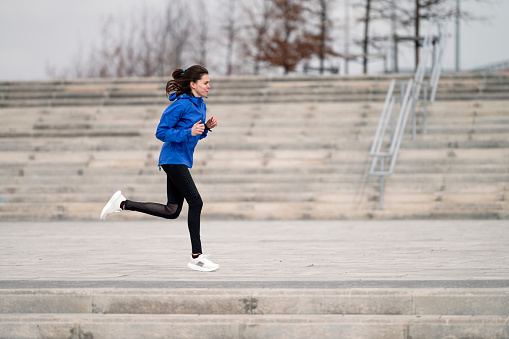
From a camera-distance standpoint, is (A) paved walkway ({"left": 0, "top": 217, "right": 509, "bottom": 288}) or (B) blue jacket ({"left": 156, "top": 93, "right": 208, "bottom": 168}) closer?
(A) paved walkway ({"left": 0, "top": 217, "right": 509, "bottom": 288})

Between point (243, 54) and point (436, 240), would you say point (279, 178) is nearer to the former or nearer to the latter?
point (436, 240)

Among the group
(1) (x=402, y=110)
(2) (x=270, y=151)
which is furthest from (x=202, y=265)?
(2) (x=270, y=151)

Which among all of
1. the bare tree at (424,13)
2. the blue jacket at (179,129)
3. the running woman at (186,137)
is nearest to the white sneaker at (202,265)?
the running woman at (186,137)

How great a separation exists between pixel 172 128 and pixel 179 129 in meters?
0.06

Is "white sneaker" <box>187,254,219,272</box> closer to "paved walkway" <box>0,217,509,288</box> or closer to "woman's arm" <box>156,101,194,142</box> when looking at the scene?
"paved walkway" <box>0,217,509,288</box>

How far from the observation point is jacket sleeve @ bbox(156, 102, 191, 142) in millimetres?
6211

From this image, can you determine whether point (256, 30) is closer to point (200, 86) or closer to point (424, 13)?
point (424, 13)

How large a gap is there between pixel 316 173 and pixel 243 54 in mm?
21254

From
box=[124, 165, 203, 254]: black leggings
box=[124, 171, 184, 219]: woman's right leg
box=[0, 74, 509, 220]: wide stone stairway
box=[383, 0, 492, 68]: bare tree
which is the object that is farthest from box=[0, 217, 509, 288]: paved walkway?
box=[383, 0, 492, 68]: bare tree

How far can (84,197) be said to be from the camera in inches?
520

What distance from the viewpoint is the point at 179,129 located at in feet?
20.7

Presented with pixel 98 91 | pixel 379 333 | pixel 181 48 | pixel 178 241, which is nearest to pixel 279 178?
pixel 178 241

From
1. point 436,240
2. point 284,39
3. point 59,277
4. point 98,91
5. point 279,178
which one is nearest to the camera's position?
point 59,277

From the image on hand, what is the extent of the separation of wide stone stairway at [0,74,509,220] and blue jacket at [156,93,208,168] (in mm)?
6323
